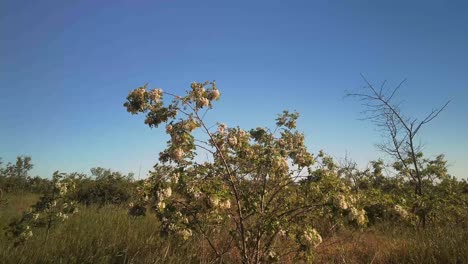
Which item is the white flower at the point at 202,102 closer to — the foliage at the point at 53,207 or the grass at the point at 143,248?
the grass at the point at 143,248

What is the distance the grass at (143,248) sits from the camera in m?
4.94

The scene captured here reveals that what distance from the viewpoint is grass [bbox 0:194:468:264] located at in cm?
494

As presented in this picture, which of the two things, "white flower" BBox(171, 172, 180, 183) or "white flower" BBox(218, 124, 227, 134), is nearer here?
"white flower" BBox(171, 172, 180, 183)

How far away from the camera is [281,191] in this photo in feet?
16.9

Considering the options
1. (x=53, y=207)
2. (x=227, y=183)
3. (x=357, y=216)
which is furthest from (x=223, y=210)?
(x=53, y=207)

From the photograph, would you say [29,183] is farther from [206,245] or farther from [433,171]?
[433,171]

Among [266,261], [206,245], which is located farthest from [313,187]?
[206,245]

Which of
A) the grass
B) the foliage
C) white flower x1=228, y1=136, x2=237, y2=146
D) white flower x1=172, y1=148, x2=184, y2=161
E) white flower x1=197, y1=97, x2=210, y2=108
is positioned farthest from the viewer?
the foliage

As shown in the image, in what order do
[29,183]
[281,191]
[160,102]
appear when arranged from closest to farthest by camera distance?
[160,102], [281,191], [29,183]

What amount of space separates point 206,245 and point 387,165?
8.21 meters

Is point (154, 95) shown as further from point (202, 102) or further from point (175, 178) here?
point (175, 178)

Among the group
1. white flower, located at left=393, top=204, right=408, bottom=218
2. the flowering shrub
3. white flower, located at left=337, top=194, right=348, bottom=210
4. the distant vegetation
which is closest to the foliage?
the distant vegetation

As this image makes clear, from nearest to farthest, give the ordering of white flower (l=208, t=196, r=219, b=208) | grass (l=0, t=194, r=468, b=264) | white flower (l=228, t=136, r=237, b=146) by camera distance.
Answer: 1. white flower (l=208, t=196, r=219, b=208)
2. white flower (l=228, t=136, r=237, b=146)
3. grass (l=0, t=194, r=468, b=264)

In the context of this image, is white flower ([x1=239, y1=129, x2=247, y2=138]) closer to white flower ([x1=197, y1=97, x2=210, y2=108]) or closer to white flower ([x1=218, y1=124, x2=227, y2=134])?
white flower ([x1=218, y1=124, x2=227, y2=134])
